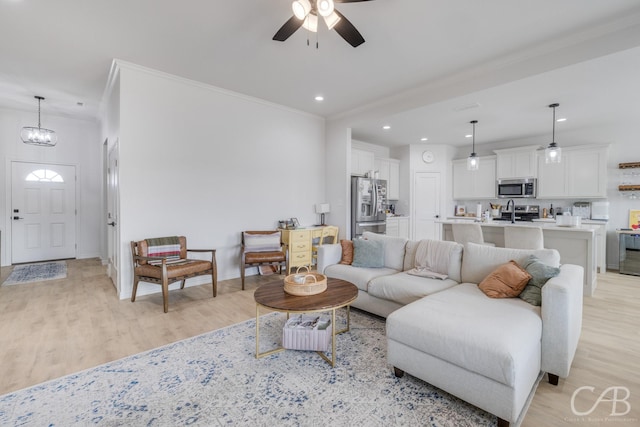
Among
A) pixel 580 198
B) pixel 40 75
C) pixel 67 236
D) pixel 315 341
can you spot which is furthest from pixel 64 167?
pixel 580 198

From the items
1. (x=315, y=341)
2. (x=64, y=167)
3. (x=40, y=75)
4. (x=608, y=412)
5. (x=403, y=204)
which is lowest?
(x=608, y=412)

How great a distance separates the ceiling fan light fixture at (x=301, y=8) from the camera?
2117 millimetres

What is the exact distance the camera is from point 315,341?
2311 mm

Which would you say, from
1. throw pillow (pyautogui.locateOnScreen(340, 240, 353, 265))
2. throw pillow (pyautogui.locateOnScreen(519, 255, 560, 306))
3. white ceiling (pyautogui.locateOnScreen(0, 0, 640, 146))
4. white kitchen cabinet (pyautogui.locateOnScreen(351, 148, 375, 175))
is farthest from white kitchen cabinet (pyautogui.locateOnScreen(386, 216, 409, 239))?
throw pillow (pyautogui.locateOnScreen(519, 255, 560, 306))

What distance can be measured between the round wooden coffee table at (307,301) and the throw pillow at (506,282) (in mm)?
1098

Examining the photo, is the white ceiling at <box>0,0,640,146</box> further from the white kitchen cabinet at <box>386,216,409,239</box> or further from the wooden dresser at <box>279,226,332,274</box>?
the white kitchen cabinet at <box>386,216,409,239</box>

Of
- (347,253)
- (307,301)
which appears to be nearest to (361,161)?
(347,253)

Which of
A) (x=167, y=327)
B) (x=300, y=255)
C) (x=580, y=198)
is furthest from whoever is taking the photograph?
(x=580, y=198)

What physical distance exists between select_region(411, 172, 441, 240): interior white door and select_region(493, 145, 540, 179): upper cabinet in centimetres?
135

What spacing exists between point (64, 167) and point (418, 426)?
25.0 feet

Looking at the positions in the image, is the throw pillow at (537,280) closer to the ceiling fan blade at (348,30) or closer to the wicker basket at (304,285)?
the wicker basket at (304,285)

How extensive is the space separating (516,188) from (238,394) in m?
6.77

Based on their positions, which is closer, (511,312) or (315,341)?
(511,312)

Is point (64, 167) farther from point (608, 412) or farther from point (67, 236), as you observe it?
point (608, 412)
